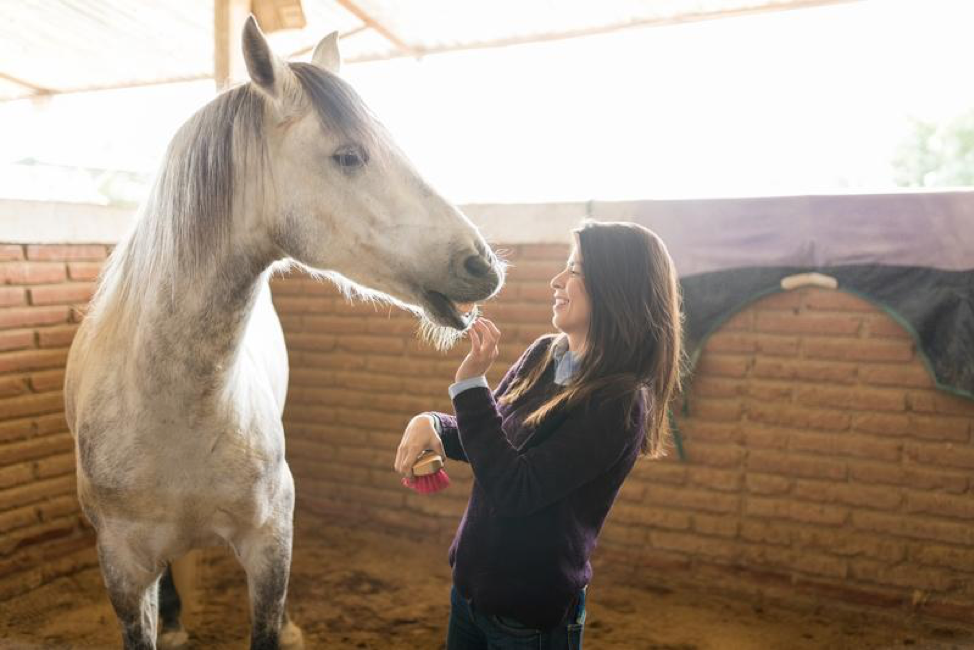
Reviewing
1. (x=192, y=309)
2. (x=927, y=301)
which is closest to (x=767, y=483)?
(x=927, y=301)

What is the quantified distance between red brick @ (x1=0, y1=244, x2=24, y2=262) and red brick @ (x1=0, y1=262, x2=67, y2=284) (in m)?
0.02

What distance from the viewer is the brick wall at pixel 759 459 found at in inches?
101

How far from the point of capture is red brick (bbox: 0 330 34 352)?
2.78 meters

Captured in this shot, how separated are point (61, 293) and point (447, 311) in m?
2.49

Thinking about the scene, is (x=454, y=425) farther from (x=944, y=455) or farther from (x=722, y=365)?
(x=944, y=455)

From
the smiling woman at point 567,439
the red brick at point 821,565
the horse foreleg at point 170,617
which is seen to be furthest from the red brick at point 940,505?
the horse foreleg at point 170,617

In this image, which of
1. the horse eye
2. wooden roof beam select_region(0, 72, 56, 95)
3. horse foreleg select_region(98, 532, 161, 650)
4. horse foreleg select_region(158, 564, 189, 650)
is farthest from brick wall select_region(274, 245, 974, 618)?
wooden roof beam select_region(0, 72, 56, 95)

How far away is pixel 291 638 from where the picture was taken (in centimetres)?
223

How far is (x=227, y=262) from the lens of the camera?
131 centimetres

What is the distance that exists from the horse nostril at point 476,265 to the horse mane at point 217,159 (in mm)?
289

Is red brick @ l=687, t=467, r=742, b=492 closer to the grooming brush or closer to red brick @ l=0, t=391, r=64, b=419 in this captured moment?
the grooming brush

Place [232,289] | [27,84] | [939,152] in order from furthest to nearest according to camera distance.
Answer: [939,152], [27,84], [232,289]

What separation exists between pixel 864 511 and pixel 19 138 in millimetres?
6519

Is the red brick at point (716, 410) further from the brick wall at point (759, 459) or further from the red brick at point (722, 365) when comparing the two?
the red brick at point (722, 365)
